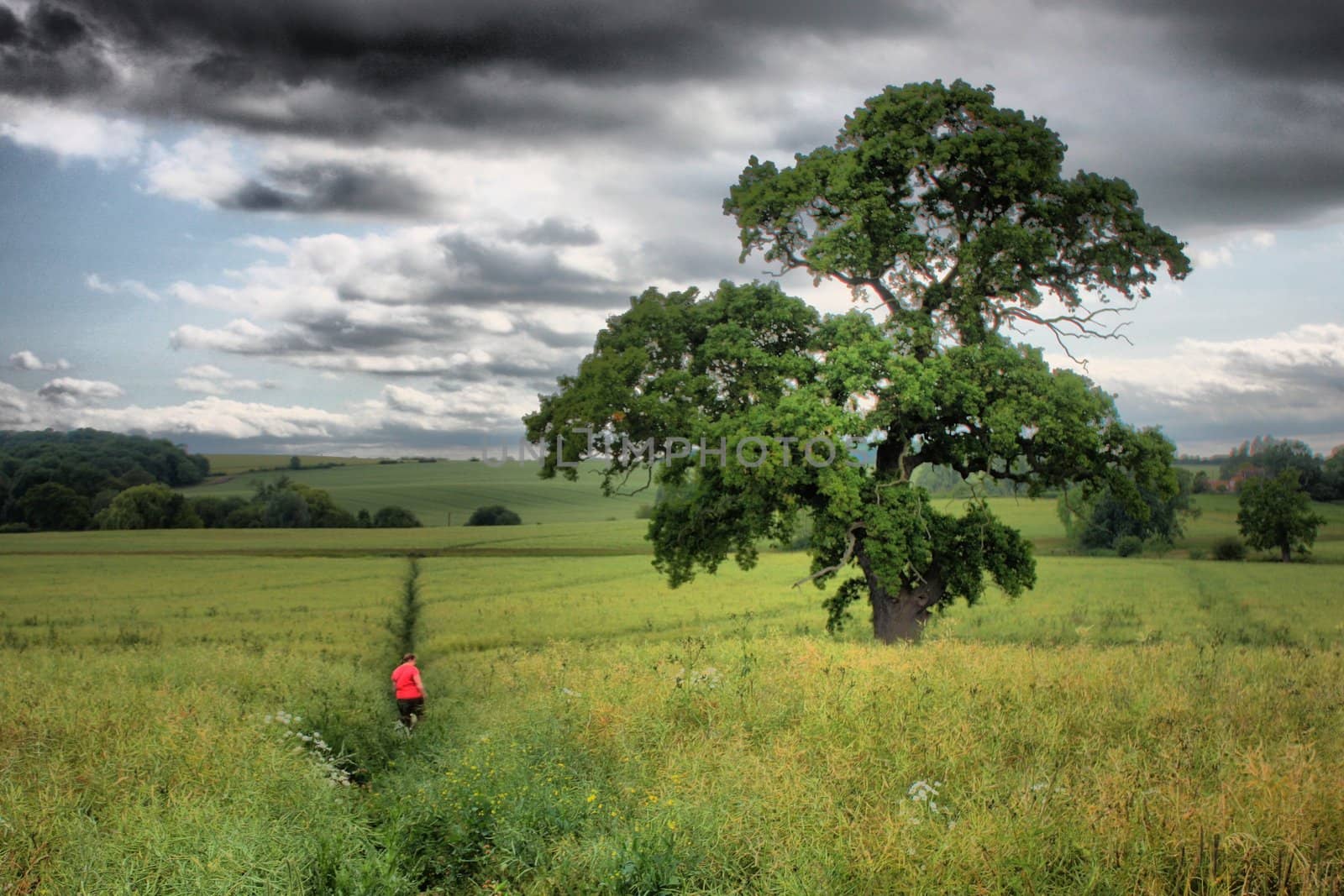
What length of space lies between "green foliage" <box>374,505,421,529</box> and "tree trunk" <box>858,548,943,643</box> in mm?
82374

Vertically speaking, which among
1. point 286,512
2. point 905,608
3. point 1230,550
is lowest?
point 286,512

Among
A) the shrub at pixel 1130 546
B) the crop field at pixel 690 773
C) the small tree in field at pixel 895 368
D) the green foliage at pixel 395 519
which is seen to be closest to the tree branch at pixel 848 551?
the small tree in field at pixel 895 368

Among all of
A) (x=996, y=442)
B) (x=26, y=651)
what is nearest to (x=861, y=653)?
(x=996, y=442)

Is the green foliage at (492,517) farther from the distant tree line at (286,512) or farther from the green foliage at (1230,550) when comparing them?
the green foliage at (1230,550)

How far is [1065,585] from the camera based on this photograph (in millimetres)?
41812

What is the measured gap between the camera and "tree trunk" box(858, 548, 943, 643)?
71.9 feet

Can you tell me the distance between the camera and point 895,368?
18781 mm

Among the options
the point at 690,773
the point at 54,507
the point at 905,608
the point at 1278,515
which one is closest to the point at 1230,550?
the point at 1278,515

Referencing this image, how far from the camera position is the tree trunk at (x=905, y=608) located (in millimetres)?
21906

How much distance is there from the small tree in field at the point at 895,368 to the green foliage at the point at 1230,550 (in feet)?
192

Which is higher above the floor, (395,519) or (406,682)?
(406,682)

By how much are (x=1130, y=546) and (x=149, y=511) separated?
288 feet

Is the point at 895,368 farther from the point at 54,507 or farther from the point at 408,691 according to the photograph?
the point at 54,507

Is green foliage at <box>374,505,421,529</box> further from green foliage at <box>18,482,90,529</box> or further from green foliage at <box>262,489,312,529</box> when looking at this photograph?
green foliage at <box>18,482,90,529</box>
